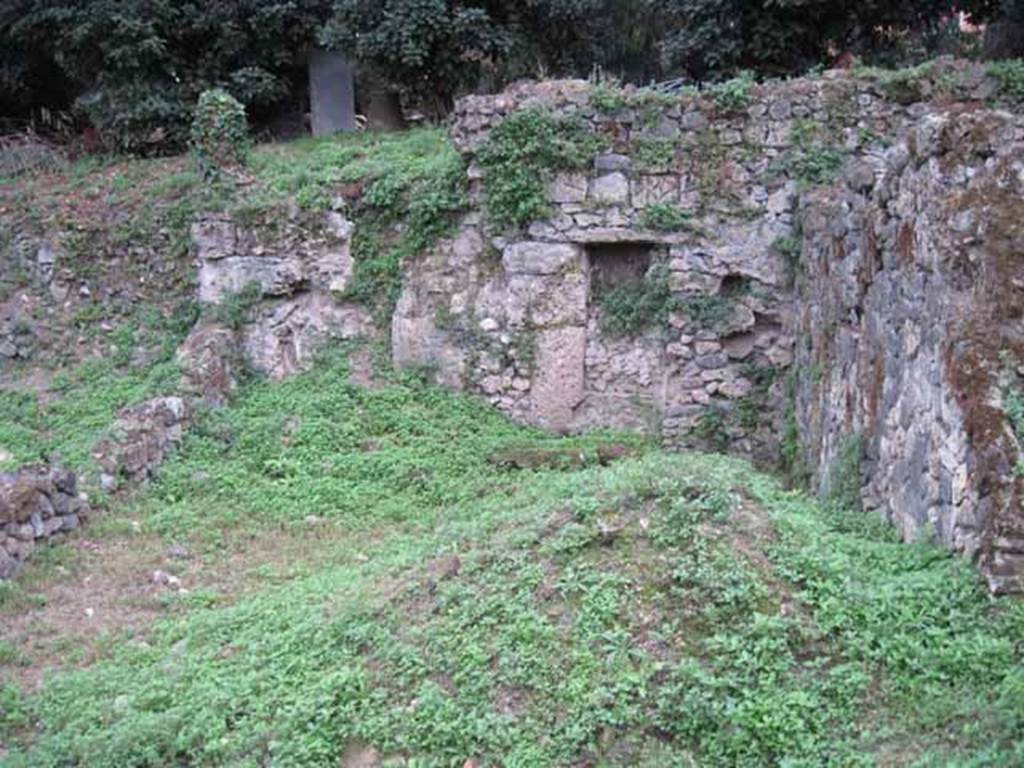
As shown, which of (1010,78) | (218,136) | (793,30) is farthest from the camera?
(793,30)

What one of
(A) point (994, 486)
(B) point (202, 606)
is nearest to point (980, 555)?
(A) point (994, 486)

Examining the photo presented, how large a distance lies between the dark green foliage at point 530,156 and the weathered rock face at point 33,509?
173 inches

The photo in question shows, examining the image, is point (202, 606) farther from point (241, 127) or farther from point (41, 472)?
point (241, 127)

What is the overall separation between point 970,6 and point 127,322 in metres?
10.8

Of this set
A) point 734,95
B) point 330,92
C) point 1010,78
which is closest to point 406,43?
point 330,92

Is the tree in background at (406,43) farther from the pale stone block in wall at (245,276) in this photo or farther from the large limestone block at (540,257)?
the large limestone block at (540,257)

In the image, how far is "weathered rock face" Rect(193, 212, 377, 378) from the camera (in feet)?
34.8

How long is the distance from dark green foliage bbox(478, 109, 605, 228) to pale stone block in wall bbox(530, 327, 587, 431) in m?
1.19

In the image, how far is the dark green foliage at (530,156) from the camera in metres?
9.45

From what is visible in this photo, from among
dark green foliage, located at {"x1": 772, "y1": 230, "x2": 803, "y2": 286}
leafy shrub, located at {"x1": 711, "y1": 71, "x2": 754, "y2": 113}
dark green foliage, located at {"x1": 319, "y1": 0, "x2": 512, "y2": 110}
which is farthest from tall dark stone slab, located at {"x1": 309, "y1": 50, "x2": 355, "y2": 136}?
dark green foliage, located at {"x1": 772, "y1": 230, "x2": 803, "y2": 286}

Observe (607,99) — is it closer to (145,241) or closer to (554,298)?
(554,298)

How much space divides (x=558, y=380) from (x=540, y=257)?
114 centimetres

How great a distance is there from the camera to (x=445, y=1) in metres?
14.5

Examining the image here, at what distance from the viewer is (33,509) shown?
24.2 feet
